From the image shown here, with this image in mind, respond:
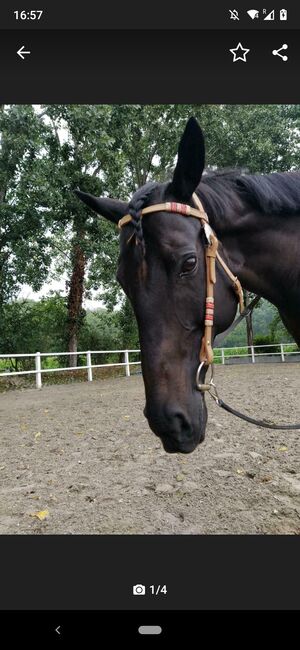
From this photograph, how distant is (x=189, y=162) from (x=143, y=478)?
10.4 feet

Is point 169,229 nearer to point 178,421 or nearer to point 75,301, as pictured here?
point 178,421

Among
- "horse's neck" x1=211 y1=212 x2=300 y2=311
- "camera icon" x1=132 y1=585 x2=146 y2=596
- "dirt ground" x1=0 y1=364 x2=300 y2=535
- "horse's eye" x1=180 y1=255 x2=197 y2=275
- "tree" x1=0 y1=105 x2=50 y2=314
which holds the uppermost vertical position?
"tree" x1=0 y1=105 x2=50 y2=314

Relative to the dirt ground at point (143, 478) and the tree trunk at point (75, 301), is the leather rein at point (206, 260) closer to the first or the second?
the dirt ground at point (143, 478)

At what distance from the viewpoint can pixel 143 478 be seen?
383 cm

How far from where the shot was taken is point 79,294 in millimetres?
19703

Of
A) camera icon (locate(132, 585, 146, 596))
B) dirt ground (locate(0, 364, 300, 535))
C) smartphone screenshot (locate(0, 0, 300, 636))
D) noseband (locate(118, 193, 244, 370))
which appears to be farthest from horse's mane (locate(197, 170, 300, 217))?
dirt ground (locate(0, 364, 300, 535))

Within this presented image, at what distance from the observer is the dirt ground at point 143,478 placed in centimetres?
285

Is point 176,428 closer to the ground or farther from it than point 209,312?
closer to the ground

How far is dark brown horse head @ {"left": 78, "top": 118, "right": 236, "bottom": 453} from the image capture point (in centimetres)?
161
